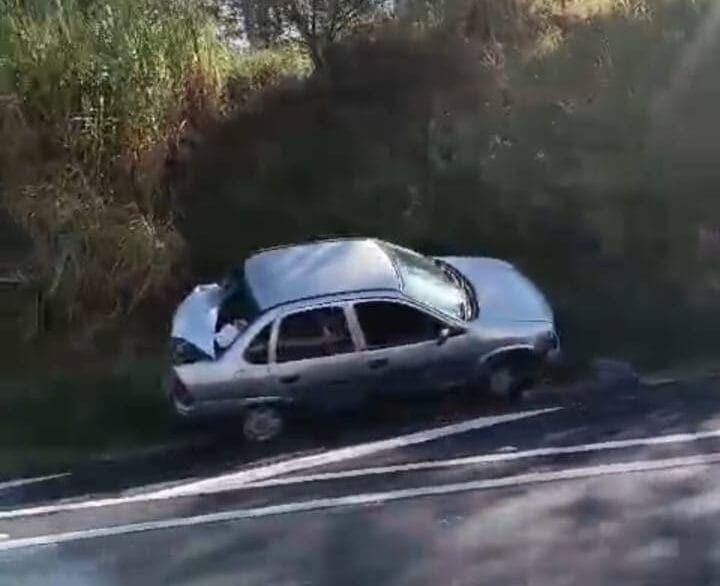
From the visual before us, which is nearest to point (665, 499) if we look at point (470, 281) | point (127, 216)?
point (470, 281)

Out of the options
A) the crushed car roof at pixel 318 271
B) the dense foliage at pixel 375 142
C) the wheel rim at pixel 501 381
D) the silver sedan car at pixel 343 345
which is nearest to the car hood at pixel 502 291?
the silver sedan car at pixel 343 345

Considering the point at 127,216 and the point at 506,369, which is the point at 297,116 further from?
the point at 506,369

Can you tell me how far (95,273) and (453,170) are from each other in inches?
139

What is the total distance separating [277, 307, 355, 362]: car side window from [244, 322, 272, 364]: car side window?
0.09 meters

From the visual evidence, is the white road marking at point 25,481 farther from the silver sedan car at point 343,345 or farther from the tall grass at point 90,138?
the tall grass at point 90,138

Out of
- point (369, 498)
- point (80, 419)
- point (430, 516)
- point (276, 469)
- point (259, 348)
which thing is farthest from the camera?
point (80, 419)

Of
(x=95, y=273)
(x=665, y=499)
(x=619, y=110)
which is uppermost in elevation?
(x=619, y=110)

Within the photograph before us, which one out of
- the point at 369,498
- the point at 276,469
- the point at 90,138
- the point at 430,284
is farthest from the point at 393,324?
the point at 90,138

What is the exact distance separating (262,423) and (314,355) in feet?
2.30

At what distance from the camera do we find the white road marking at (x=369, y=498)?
7.18 metres

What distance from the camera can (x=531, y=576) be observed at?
20.6 ft

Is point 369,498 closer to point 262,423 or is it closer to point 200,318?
point 262,423

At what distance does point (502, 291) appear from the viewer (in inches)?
382

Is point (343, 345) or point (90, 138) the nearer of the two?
point (343, 345)
